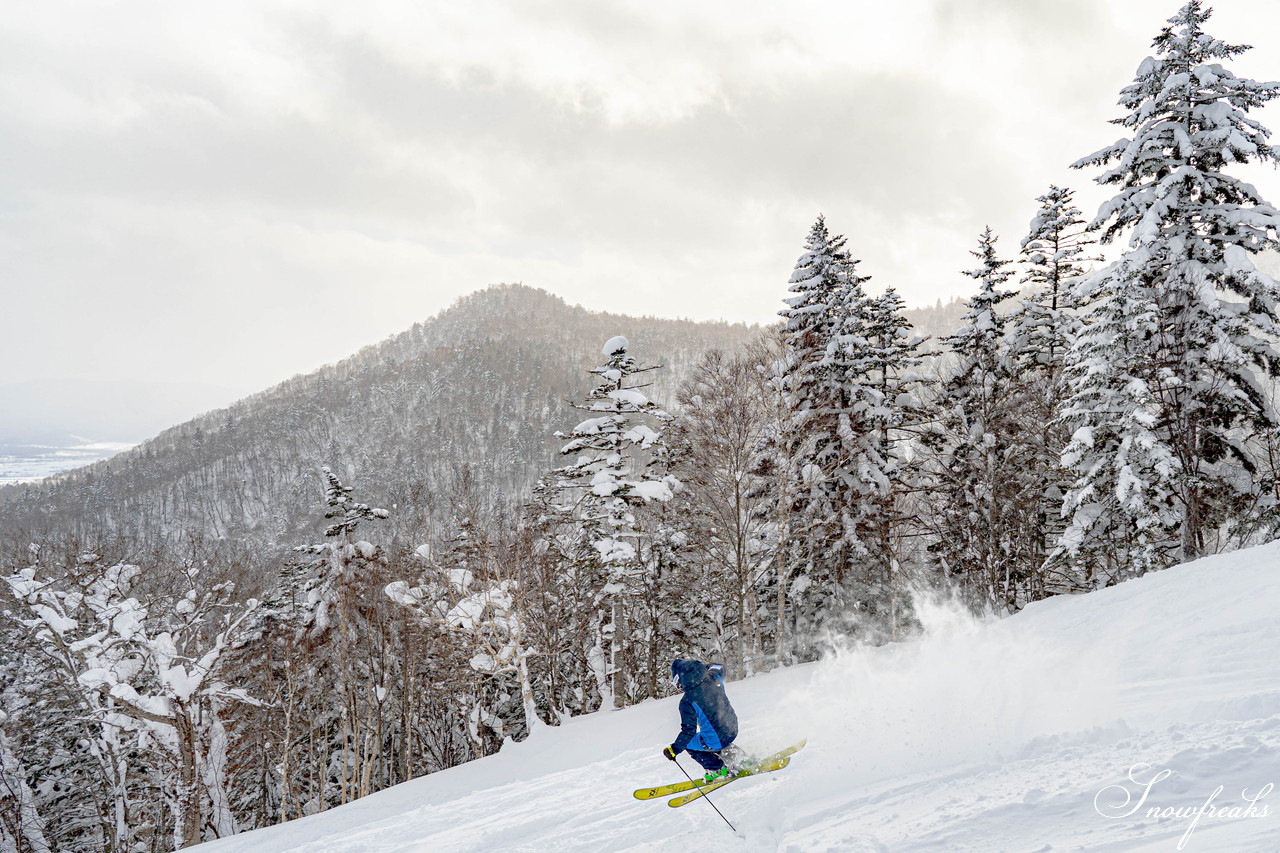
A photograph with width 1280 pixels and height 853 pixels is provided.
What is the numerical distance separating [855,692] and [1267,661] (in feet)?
17.4

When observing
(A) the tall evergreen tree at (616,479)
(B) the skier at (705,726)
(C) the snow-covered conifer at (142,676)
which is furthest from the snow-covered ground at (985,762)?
(A) the tall evergreen tree at (616,479)

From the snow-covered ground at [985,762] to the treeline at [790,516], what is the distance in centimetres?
569

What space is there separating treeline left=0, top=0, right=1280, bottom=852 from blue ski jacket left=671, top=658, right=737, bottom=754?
33.0ft

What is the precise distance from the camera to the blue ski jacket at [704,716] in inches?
287

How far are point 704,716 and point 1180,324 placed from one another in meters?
16.7

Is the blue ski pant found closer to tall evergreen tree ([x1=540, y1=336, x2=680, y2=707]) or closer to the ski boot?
the ski boot

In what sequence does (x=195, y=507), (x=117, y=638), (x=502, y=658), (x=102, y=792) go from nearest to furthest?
(x=117, y=638) < (x=502, y=658) < (x=102, y=792) < (x=195, y=507)

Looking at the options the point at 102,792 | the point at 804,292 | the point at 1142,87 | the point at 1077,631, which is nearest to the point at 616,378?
the point at 804,292

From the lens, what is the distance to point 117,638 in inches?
596

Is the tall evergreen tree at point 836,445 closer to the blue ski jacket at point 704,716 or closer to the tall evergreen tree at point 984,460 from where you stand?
the tall evergreen tree at point 984,460

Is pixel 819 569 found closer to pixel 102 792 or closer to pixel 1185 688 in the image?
pixel 1185 688

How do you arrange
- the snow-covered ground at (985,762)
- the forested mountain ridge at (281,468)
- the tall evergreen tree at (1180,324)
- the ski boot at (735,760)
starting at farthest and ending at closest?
1. the forested mountain ridge at (281,468)
2. the tall evergreen tree at (1180,324)
3. the ski boot at (735,760)
4. the snow-covered ground at (985,762)

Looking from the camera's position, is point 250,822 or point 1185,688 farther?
point 250,822

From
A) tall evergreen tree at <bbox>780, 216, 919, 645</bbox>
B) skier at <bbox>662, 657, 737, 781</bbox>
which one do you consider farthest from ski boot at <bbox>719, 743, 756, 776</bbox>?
tall evergreen tree at <bbox>780, 216, 919, 645</bbox>
